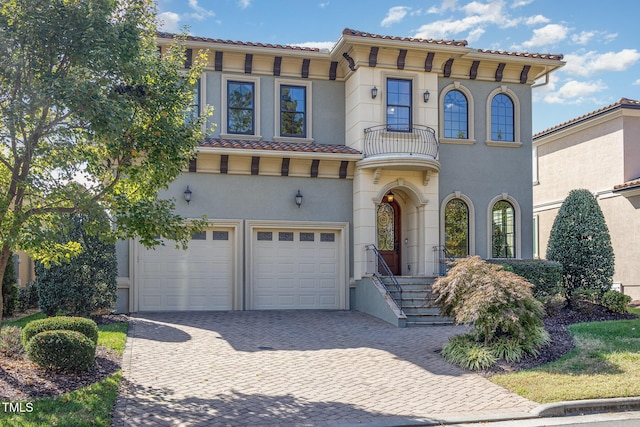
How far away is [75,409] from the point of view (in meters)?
7.11

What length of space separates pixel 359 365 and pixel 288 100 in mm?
9826

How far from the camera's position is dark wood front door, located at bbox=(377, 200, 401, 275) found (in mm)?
18344

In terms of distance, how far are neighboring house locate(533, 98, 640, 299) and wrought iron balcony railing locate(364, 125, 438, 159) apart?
8.55m

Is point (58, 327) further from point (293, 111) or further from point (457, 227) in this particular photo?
point (457, 227)

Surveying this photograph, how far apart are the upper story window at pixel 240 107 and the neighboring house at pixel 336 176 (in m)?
0.03

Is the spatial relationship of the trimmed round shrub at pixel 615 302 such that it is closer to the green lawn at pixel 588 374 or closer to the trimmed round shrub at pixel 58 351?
the green lawn at pixel 588 374

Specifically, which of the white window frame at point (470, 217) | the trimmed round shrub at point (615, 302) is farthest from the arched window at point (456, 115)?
the trimmed round shrub at point (615, 302)

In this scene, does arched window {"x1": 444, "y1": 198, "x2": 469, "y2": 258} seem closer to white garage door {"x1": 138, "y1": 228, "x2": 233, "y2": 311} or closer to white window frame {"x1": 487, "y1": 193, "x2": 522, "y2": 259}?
white window frame {"x1": 487, "y1": 193, "x2": 522, "y2": 259}

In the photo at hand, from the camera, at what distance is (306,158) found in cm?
1683

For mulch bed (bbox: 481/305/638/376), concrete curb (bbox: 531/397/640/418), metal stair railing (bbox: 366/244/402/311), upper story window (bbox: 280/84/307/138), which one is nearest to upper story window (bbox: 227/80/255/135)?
upper story window (bbox: 280/84/307/138)

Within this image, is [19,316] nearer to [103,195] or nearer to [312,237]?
Answer: [312,237]

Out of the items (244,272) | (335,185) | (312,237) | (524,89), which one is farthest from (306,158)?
(524,89)

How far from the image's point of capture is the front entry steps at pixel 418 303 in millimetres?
14438

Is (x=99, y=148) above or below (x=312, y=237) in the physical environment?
above
